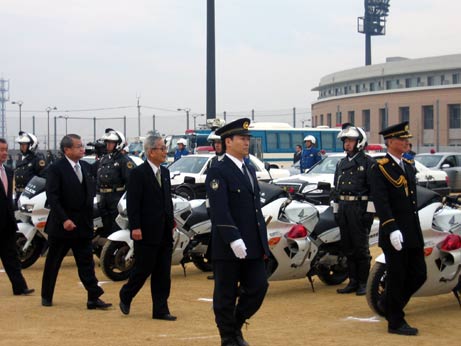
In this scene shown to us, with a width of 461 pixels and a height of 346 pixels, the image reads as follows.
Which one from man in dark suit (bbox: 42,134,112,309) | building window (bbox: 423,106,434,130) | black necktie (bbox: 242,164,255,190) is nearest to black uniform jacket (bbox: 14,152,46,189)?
man in dark suit (bbox: 42,134,112,309)

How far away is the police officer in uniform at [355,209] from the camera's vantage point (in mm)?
10125

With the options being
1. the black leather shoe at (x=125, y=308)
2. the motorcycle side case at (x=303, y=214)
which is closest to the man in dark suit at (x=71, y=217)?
the black leather shoe at (x=125, y=308)

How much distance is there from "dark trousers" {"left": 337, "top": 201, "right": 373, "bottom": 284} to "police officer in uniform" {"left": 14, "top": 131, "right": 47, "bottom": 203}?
17.4 ft

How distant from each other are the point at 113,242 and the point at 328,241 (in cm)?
264

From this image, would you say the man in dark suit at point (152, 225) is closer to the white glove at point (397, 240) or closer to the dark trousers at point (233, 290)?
the dark trousers at point (233, 290)

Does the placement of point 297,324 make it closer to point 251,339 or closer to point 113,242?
point 251,339

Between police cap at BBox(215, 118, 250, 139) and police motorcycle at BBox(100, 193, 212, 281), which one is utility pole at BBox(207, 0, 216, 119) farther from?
police cap at BBox(215, 118, 250, 139)

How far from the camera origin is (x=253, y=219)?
6.94 m

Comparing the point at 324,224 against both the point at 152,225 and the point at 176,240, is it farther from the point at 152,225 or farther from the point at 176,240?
the point at 152,225

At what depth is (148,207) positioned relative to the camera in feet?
27.9

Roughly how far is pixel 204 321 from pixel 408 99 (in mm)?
63408

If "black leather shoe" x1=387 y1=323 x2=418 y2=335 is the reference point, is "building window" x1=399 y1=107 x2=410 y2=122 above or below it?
above

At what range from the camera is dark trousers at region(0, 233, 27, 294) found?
9.94 metres

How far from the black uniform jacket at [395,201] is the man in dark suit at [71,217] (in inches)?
122
